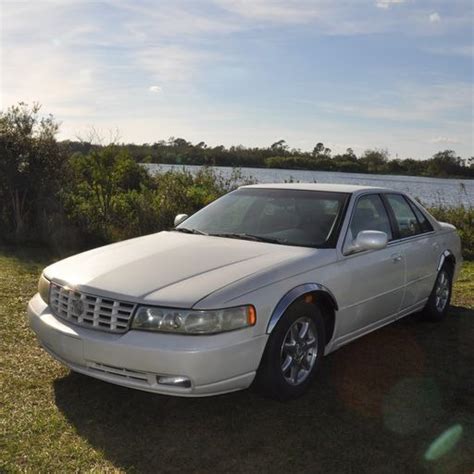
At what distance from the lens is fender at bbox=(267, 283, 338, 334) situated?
142 inches

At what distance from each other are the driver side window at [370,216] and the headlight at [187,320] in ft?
5.27

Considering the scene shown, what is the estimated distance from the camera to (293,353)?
3920 millimetres

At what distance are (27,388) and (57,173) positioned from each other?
7.27m

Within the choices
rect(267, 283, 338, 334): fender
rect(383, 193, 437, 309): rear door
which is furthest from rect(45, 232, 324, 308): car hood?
rect(383, 193, 437, 309): rear door

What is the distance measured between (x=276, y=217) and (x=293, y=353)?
1379 mm

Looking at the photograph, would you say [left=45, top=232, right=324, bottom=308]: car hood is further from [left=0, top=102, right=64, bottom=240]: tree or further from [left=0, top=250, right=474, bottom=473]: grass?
[left=0, top=102, right=64, bottom=240]: tree

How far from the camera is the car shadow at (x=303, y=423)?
3.16 m

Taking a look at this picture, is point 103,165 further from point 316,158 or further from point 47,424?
point 316,158

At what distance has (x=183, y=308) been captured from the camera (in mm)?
3373

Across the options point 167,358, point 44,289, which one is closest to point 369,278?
point 167,358

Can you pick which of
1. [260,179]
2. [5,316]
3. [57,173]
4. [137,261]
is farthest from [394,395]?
[260,179]

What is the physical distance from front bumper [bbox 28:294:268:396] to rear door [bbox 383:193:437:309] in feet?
7.06

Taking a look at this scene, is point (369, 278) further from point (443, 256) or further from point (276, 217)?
point (443, 256)

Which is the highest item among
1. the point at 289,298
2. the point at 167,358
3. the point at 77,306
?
the point at 289,298
